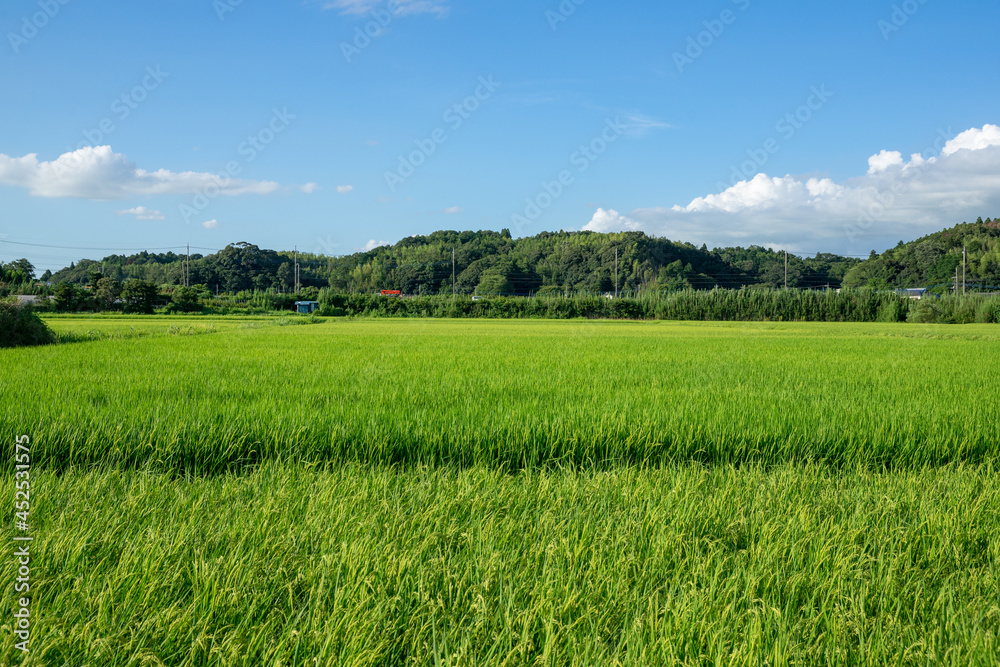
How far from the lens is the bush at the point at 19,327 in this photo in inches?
389

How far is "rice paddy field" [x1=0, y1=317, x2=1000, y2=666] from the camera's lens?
4.68 feet

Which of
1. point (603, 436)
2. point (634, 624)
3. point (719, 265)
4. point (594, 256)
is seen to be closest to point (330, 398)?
point (603, 436)

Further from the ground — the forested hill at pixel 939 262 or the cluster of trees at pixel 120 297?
the forested hill at pixel 939 262

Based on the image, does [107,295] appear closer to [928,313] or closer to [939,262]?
[928,313]

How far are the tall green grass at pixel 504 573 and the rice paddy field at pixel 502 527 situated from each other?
0.04 feet

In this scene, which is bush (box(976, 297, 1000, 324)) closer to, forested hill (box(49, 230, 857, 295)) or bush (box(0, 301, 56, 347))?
forested hill (box(49, 230, 857, 295))

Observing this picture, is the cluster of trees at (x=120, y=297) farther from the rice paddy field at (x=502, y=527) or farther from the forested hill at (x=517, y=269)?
the forested hill at (x=517, y=269)

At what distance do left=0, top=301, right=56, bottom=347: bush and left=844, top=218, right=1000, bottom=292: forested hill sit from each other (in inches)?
2790

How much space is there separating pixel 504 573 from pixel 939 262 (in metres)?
82.8

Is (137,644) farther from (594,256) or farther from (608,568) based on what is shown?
(594,256)

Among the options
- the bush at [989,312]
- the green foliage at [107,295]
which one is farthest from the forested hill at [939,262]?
the green foliage at [107,295]

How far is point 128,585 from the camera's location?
1.64 metres

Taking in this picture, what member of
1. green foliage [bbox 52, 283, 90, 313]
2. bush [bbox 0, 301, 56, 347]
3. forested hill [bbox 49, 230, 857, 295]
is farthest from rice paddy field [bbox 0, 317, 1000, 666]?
forested hill [bbox 49, 230, 857, 295]

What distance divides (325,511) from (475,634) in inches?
42.3
